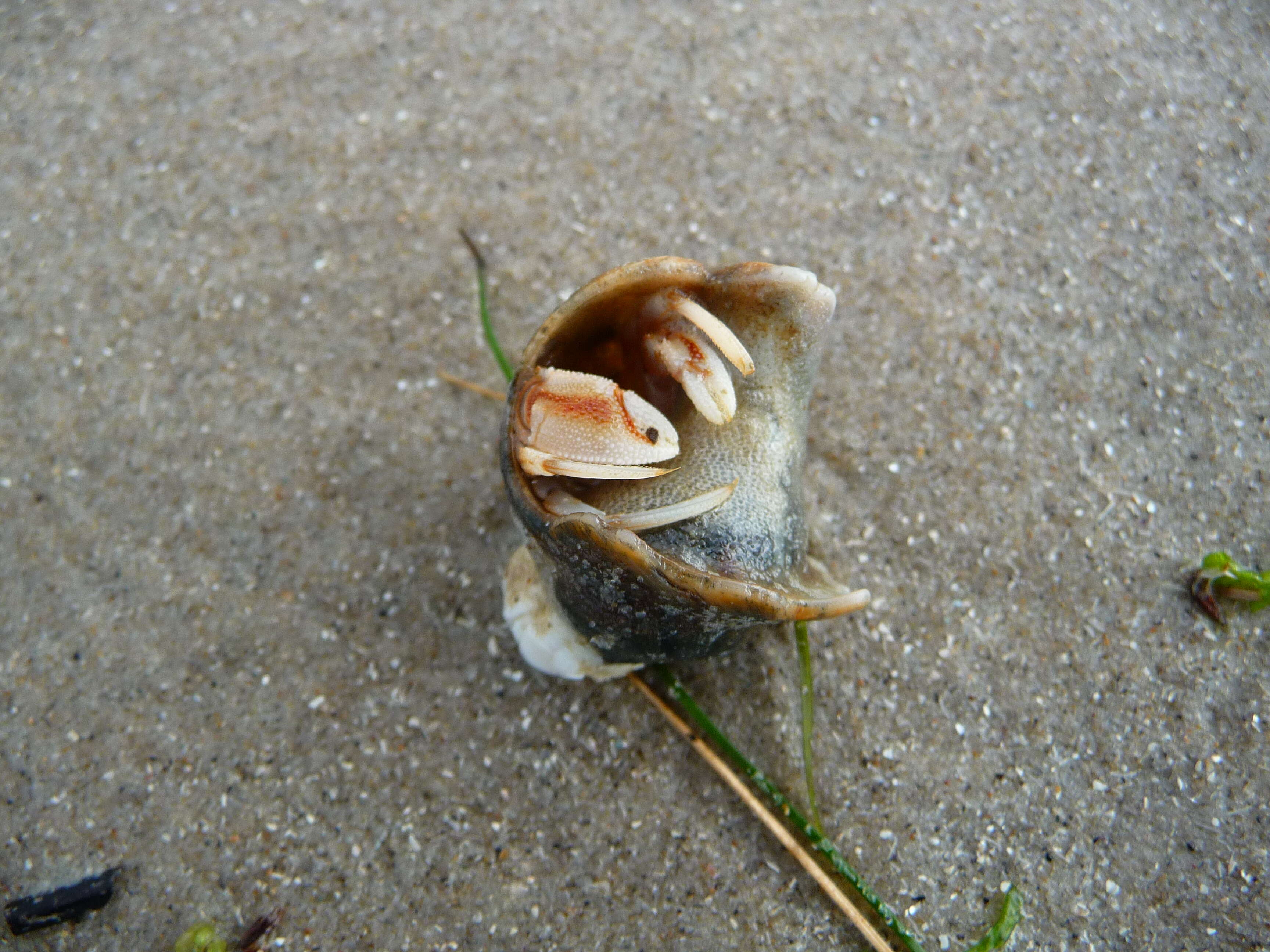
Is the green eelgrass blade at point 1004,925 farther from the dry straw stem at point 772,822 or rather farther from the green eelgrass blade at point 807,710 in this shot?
the green eelgrass blade at point 807,710

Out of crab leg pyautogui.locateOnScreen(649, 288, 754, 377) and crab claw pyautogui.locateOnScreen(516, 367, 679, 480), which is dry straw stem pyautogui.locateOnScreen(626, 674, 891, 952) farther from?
crab leg pyautogui.locateOnScreen(649, 288, 754, 377)

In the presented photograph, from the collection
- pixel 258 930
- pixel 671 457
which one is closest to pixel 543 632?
pixel 671 457

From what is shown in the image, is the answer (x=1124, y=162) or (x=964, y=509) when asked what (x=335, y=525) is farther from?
(x=1124, y=162)

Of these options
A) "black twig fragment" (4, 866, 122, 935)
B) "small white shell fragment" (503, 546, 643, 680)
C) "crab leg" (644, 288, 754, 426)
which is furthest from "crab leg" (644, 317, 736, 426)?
"black twig fragment" (4, 866, 122, 935)

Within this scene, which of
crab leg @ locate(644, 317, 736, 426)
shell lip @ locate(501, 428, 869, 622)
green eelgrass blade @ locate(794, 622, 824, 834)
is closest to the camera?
shell lip @ locate(501, 428, 869, 622)

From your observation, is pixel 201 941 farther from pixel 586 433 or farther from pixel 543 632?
pixel 586 433

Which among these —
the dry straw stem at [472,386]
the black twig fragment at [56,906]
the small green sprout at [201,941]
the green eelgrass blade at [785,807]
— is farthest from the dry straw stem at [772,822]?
the black twig fragment at [56,906]
